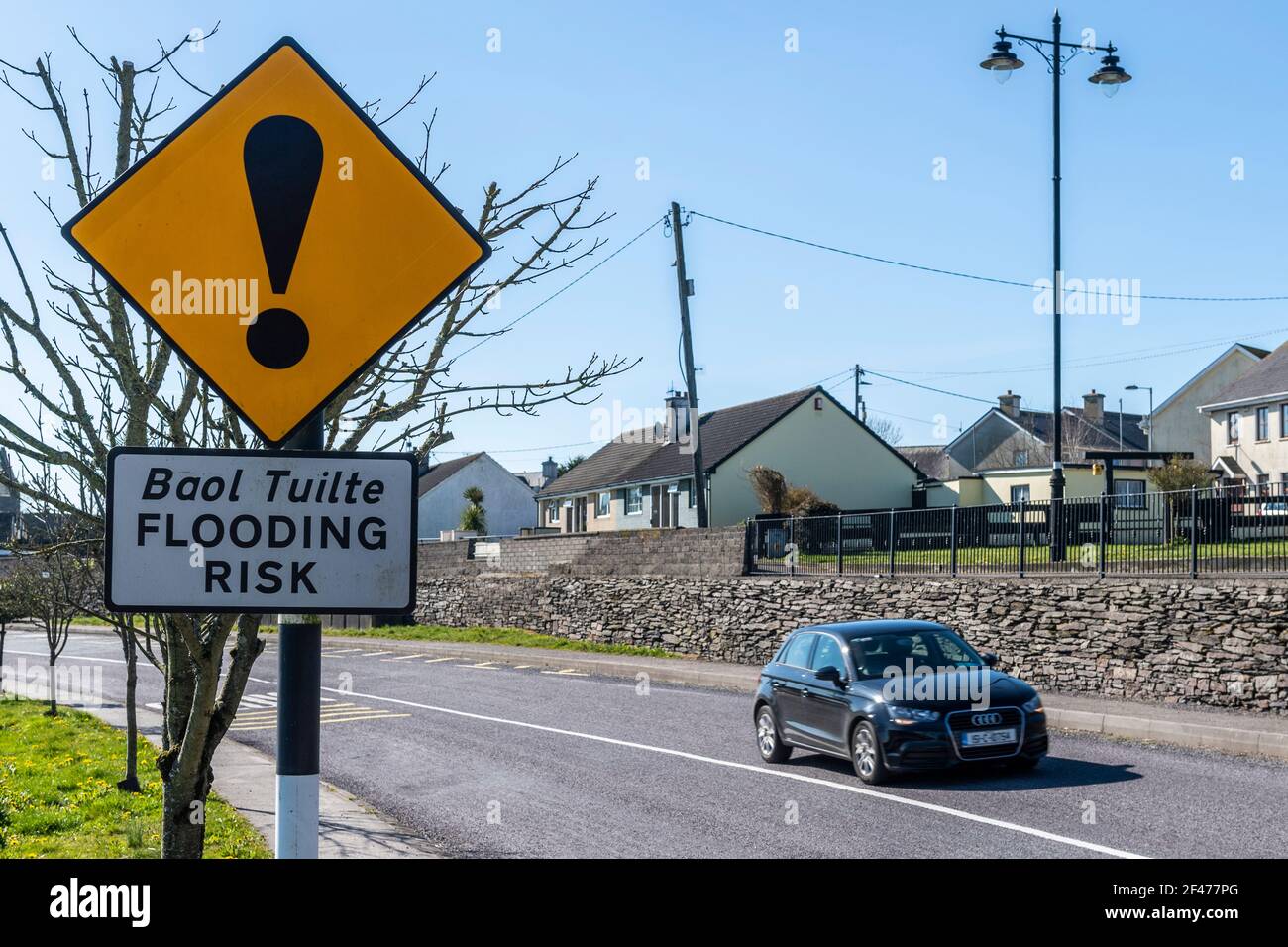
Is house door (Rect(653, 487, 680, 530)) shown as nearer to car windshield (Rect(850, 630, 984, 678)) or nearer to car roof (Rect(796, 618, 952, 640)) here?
car roof (Rect(796, 618, 952, 640))

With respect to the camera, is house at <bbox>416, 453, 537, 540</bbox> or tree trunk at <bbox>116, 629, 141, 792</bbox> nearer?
tree trunk at <bbox>116, 629, 141, 792</bbox>

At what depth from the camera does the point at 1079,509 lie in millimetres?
20594

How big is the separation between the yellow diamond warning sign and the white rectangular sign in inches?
7.2

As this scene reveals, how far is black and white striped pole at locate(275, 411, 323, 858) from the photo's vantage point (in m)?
2.94

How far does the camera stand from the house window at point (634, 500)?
54312 millimetres

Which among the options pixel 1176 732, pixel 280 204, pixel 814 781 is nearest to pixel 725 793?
pixel 814 781

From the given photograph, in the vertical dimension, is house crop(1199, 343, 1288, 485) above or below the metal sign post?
above

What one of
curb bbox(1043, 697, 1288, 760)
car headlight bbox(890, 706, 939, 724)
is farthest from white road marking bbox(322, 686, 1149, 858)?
curb bbox(1043, 697, 1288, 760)

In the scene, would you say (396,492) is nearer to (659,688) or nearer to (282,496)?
(282,496)

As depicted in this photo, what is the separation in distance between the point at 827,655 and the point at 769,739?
50.0 inches

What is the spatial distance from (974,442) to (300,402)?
272ft

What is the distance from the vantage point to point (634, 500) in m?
54.8

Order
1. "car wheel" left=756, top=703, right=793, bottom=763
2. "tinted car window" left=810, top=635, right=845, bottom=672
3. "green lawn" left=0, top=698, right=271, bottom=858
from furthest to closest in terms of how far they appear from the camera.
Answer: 1. "car wheel" left=756, top=703, right=793, bottom=763
2. "tinted car window" left=810, top=635, right=845, bottom=672
3. "green lawn" left=0, top=698, right=271, bottom=858

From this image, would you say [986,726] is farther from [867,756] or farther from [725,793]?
[725,793]
